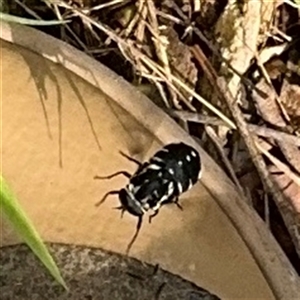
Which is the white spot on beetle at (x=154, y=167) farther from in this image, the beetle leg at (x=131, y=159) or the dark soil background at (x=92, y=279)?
the dark soil background at (x=92, y=279)

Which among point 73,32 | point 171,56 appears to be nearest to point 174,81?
point 171,56

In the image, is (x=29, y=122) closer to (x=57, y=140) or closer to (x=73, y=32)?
(x=57, y=140)

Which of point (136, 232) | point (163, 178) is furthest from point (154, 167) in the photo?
point (136, 232)

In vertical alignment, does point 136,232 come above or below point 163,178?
below

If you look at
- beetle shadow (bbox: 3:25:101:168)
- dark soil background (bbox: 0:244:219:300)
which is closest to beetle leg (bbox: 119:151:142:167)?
beetle shadow (bbox: 3:25:101:168)

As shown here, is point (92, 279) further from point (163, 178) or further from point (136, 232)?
point (163, 178)

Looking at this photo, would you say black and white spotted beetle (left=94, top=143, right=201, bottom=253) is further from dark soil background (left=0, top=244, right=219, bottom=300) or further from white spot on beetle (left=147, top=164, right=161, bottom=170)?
dark soil background (left=0, top=244, right=219, bottom=300)
